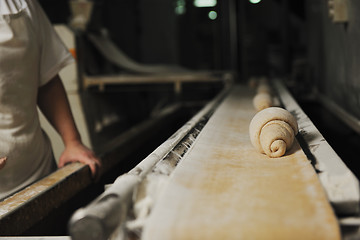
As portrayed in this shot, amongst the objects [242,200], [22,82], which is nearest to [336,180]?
[242,200]

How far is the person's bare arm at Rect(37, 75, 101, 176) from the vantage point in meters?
1.75

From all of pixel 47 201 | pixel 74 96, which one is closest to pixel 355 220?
pixel 47 201

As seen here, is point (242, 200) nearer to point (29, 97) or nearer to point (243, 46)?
point (29, 97)

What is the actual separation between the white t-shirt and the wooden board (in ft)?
2.65

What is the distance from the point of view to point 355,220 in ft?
2.21

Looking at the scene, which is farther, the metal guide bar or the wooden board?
the metal guide bar

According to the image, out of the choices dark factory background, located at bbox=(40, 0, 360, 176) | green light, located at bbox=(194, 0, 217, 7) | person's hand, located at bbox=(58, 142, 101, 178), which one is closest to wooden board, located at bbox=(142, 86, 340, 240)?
person's hand, located at bbox=(58, 142, 101, 178)

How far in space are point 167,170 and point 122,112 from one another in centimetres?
486

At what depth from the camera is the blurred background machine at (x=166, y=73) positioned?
1660 mm

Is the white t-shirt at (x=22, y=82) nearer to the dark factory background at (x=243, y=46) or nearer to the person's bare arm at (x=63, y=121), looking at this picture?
the person's bare arm at (x=63, y=121)

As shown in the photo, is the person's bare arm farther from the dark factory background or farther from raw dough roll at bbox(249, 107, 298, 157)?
the dark factory background

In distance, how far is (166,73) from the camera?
16.3 ft

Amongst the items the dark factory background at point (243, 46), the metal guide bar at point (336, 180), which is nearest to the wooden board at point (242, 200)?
the metal guide bar at point (336, 180)

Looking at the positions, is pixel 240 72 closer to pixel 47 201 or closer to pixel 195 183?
pixel 47 201
